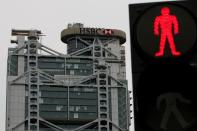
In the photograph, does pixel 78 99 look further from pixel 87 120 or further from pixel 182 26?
pixel 182 26

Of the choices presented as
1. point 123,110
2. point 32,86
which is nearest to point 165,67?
point 32,86

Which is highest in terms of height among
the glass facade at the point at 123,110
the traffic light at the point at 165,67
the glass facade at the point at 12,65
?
the glass facade at the point at 12,65

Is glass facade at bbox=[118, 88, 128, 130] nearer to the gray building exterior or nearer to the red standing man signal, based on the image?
the gray building exterior

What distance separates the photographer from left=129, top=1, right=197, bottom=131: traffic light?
580 centimetres

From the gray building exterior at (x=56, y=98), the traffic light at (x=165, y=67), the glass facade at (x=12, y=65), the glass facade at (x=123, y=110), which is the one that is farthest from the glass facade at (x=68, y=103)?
the traffic light at (x=165, y=67)

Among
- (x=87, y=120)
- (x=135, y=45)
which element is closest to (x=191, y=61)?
(x=135, y=45)

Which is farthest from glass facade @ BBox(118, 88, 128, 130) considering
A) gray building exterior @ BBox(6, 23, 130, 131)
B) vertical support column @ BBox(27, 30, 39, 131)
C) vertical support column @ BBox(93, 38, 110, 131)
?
vertical support column @ BBox(27, 30, 39, 131)

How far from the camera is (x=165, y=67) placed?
5887 millimetres

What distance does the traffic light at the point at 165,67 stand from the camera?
5797 mm

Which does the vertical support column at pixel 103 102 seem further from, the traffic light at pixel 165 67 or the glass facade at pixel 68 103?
the traffic light at pixel 165 67

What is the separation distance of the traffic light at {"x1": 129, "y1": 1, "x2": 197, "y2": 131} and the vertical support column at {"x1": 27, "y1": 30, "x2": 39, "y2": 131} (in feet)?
591

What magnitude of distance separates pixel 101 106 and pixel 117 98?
7885mm

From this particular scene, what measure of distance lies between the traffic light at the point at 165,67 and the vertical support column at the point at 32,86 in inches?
7097

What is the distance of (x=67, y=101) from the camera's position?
192 m
